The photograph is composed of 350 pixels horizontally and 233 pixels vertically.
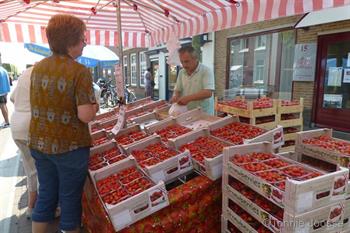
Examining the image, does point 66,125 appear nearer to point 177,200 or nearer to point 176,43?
point 177,200

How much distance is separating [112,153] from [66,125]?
774mm

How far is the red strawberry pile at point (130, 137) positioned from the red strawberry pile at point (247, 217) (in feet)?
3.74

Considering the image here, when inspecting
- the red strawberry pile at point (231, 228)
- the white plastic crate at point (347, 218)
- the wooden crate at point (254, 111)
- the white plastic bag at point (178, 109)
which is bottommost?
the red strawberry pile at point (231, 228)

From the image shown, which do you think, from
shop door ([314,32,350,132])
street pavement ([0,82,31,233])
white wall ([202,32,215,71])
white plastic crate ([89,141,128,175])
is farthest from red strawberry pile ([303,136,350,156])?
white wall ([202,32,215,71])

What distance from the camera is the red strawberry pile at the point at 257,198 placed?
5.44 feet

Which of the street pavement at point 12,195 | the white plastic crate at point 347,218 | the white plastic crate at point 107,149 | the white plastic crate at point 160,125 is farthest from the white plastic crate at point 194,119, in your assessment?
the street pavement at point 12,195

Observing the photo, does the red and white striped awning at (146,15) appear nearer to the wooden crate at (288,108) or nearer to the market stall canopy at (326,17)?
the wooden crate at (288,108)

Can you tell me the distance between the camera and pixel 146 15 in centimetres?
428

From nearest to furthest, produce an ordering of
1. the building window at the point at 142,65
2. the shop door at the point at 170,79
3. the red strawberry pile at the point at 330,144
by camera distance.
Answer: the red strawberry pile at the point at 330,144, the shop door at the point at 170,79, the building window at the point at 142,65

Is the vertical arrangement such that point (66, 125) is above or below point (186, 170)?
above

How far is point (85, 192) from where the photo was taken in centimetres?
235

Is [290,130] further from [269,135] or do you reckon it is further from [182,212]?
[182,212]

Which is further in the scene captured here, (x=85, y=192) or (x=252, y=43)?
(x=252, y=43)

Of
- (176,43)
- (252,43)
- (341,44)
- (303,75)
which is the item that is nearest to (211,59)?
(252,43)
